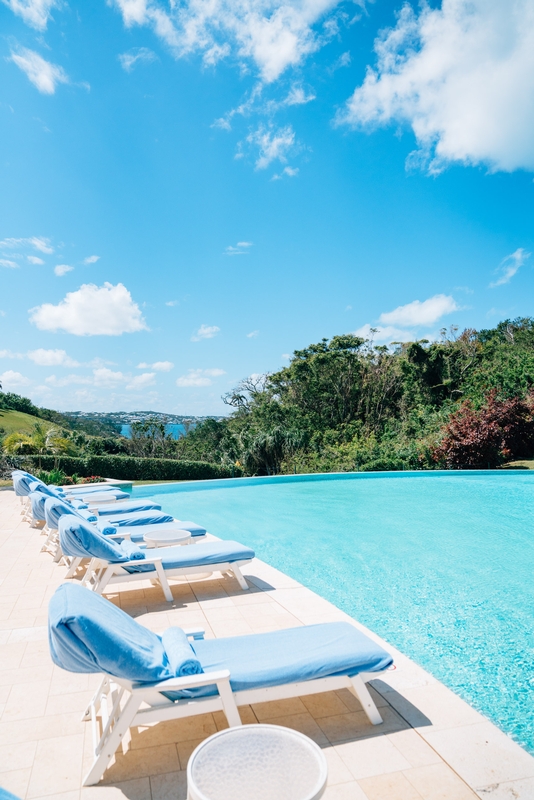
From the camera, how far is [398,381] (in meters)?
22.9

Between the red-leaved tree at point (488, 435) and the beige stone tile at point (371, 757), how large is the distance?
1449cm

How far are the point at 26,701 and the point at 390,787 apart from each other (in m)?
2.17

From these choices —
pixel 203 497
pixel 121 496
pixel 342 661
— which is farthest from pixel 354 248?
pixel 342 661

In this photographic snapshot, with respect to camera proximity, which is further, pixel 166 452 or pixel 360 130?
pixel 166 452

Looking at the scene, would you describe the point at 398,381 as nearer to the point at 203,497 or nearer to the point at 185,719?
the point at 203,497

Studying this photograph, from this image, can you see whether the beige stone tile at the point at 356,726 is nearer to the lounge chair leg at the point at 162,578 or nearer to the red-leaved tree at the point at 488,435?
the lounge chair leg at the point at 162,578

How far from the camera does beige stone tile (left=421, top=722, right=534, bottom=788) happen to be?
7.79ft

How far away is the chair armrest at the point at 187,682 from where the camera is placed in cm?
237

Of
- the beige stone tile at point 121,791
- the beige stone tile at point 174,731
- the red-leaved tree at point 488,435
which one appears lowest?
the beige stone tile at point 121,791

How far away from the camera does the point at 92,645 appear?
224 centimetres

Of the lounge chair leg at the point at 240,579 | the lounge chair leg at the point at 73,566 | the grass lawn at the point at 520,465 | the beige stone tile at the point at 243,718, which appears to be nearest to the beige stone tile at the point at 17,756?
the beige stone tile at the point at 243,718

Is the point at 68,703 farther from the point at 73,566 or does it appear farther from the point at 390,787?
the point at 73,566

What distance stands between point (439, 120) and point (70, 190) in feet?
34.4

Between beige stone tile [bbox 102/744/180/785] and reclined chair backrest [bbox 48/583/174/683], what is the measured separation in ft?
1.41
